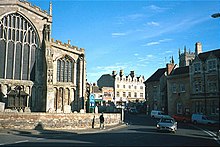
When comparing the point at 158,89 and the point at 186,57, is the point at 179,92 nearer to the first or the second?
the point at 158,89

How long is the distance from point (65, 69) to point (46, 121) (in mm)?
14394

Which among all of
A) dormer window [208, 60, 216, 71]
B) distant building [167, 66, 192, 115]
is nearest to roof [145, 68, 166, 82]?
distant building [167, 66, 192, 115]

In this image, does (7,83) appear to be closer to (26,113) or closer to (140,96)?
(26,113)

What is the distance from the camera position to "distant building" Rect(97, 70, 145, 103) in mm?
82688

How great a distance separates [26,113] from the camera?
2478 cm

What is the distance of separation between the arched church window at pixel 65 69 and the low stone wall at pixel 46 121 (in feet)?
35.8

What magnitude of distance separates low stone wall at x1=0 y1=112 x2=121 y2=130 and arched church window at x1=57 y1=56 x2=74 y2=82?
35.8ft

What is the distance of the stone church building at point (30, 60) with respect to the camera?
31344 millimetres

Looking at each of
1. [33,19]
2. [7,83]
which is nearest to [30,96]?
[7,83]

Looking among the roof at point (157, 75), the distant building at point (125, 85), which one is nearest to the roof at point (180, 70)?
the roof at point (157, 75)

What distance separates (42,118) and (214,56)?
3229cm

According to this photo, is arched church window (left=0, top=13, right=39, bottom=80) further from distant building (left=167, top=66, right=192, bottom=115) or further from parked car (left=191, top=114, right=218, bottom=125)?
distant building (left=167, top=66, right=192, bottom=115)

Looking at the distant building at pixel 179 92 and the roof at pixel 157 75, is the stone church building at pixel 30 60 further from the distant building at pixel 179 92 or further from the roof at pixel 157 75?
the roof at pixel 157 75

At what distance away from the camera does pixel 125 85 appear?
279 ft
